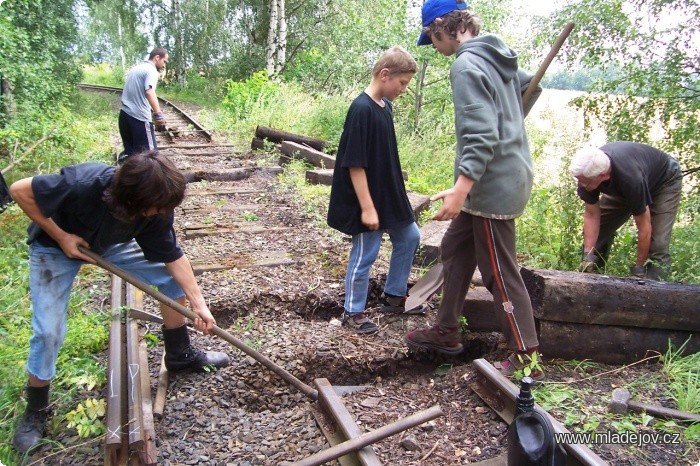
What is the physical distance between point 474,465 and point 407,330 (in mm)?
1554

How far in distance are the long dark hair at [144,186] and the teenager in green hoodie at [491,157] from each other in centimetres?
143

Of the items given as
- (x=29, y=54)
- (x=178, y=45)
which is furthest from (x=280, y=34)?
(x=178, y=45)

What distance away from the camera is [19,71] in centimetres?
844

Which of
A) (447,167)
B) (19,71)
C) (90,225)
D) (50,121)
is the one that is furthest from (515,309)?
(19,71)

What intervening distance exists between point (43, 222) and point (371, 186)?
207cm

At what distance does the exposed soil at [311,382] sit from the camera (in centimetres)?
276

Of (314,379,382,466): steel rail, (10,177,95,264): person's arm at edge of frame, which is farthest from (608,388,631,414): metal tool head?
(10,177,95,264): person's arm at edge of frame

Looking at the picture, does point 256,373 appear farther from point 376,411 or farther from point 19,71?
point 19,71

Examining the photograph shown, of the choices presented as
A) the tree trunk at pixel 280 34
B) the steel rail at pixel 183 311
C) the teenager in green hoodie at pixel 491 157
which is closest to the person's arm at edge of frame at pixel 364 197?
the teenager in green hoodie at pixel 491 157

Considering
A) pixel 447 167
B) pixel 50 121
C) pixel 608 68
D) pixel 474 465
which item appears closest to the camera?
pixel 474 465

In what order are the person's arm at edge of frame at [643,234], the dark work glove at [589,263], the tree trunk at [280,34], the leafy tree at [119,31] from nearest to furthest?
the person's arm at edge of frame at [643,234]
the dark work glove at [589,263]
the tree trunk at [280,34]
the leafy tree at [119,31]

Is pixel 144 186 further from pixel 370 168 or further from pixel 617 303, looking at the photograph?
pixel 617 303

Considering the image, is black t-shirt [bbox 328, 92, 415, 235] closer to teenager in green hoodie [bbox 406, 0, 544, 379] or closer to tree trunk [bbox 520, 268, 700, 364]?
teenager in green hoodie [bbox 406, 0, 544, 379]

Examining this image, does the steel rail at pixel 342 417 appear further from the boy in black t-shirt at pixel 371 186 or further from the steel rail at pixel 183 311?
the boy in black t-shirt at pixel 371 186
